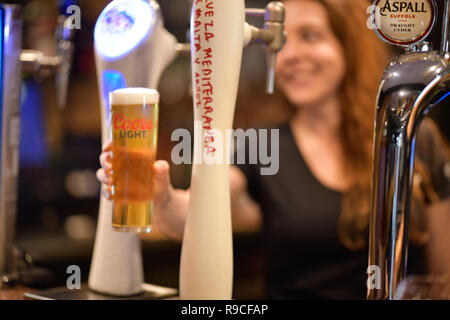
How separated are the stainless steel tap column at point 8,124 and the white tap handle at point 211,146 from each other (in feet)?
1.14

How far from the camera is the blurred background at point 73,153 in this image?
2316 millimetres

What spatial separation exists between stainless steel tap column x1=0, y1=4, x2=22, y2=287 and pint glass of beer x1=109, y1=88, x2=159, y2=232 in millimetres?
293

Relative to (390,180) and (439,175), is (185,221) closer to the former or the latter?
(390,180)

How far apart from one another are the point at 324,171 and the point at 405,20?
3.17ft

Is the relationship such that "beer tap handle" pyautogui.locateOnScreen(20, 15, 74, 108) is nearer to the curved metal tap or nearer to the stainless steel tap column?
the stainless steel tap column

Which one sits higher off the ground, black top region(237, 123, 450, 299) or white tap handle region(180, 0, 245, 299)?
white tap handle region(180, 0, 245, 299)

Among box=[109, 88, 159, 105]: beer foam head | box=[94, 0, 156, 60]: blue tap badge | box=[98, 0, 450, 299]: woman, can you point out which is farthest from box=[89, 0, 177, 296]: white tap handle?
box=[98, 0, 450, 299]: woman

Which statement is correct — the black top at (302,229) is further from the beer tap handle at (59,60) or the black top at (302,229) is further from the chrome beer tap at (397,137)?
the chrome beer tap at (397,137)

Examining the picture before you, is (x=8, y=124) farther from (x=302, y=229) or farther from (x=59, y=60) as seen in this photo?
(x=302, y=229)

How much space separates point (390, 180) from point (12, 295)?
0.49 metres

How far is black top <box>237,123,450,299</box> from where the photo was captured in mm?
1354

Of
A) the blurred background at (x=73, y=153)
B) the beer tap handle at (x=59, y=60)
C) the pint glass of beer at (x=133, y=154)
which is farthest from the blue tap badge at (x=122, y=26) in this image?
the blurred background at (x=73, y=153)

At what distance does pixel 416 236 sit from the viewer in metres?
1.39

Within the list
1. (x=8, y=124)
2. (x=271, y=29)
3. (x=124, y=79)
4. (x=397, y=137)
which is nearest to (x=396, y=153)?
(x=397, y=137)
